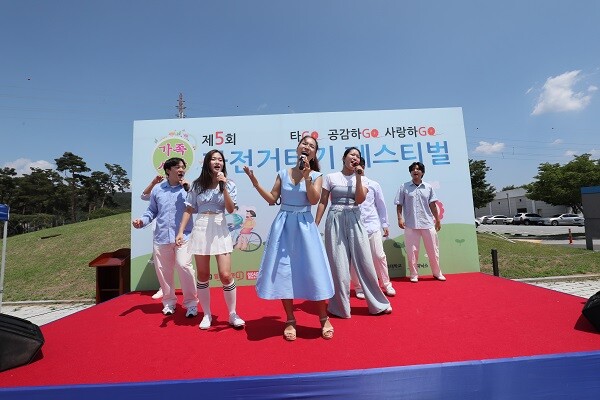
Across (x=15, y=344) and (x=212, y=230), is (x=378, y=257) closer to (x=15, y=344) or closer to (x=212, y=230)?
(x=212, y=230)

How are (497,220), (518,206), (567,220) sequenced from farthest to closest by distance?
(518,206) < (497,220) < (567,220)

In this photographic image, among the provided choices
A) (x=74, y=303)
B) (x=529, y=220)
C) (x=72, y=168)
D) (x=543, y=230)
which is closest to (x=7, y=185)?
(x=72, y=168)

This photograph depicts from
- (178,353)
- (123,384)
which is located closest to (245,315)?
(178,353)

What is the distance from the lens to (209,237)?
2.66 m

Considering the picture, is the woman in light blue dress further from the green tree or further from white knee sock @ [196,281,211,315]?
the green tree

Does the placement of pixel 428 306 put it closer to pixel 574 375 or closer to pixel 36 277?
pixel 574 375

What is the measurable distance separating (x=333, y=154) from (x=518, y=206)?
44.6m

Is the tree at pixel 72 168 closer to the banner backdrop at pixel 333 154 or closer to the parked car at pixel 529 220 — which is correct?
the banner backdrop at pixel 333 154

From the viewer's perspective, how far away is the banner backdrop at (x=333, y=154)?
4.74 metres

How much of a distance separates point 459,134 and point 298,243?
3959 millimetres

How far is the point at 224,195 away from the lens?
257 cm

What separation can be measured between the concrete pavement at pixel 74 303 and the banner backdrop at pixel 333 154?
2.18 metres

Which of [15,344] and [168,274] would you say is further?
[168,274]

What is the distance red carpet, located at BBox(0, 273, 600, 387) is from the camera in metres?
1.87
